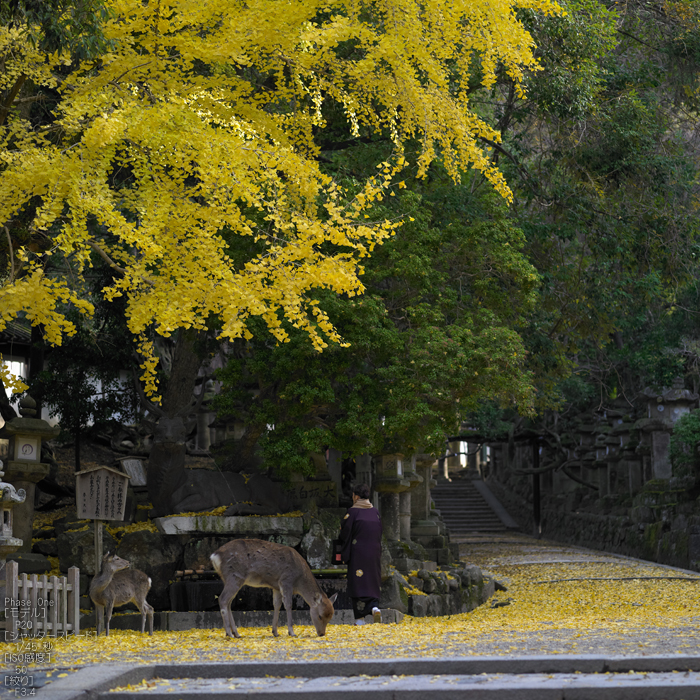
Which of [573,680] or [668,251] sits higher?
[668,251]

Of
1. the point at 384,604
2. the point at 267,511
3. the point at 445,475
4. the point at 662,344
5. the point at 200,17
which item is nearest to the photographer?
the point at 200,17

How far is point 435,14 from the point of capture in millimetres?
9961

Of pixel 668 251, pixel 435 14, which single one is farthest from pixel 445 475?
pixel 435 14

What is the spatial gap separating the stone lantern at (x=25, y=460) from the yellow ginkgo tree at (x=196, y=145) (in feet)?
9.95

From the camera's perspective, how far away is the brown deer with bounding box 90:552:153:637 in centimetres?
881

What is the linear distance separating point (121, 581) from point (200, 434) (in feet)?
43.5

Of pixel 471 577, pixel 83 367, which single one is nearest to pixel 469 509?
pixel 471 577

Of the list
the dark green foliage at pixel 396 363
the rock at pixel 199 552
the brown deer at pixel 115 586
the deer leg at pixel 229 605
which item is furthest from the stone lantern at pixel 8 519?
the dark green foliage at pixel 396 363

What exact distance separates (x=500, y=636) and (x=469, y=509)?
90.6 ft

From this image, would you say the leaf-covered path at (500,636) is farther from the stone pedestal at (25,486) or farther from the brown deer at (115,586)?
the stone pedestal at (25,486)

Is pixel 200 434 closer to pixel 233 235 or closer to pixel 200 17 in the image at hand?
pixel 233 235

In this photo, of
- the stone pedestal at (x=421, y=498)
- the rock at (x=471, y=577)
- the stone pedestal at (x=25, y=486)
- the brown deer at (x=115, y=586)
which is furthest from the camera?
the stone pedestal at (x=421, y=498)

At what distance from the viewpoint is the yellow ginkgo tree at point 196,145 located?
812cm

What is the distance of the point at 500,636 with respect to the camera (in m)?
7.04
